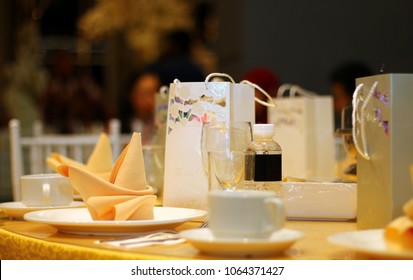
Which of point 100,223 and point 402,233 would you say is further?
point 100,223

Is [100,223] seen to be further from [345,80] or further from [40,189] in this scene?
[345,80]

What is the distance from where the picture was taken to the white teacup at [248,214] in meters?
0.94

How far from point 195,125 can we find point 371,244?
60 centimetres

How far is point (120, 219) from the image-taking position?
1.18 m

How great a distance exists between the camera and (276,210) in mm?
948

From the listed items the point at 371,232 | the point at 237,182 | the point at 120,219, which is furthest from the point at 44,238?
the point at 371,232

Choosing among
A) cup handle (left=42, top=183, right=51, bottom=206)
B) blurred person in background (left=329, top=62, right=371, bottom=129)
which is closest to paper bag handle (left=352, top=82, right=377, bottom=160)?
cup handle (left=42, top=183, right=51, bottom=206)

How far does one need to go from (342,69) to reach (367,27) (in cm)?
104

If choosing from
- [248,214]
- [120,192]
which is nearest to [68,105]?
[120,192]

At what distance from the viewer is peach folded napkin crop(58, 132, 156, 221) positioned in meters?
1.20

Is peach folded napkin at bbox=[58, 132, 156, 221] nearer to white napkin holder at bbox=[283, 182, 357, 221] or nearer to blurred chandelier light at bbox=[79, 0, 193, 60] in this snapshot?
white napkin holder at bbox=[283, 182, 357, 221]

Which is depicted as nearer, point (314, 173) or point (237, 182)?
point (237, 182)

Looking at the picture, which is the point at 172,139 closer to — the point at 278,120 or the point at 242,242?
the point at 242,242
